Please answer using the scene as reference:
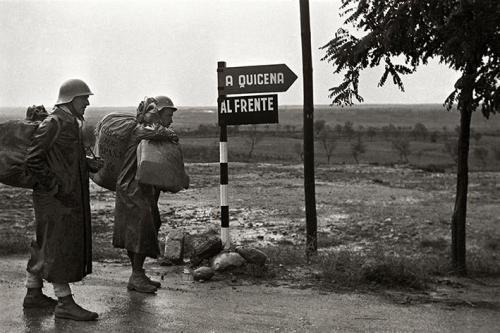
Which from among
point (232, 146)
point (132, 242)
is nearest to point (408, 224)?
point (132, 242)

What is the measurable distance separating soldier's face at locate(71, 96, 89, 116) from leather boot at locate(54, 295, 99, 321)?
1.64m

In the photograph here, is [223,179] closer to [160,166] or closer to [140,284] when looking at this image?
[160,166]

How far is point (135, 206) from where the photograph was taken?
7.16m

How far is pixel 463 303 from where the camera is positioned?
6.91 m

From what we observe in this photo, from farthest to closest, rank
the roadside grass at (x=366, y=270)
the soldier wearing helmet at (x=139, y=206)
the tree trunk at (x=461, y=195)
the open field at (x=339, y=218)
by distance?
the open field at (x=339, y=218) < the tree trunk at (x=461, y=195) < the roadside grass at (x=366, y=270) < the soldier wearing helmet at (x=139, y=206)

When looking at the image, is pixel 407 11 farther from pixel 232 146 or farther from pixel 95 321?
pixel 232 146

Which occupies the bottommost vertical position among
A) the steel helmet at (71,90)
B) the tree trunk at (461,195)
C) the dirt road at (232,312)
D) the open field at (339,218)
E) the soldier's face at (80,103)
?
the open field at (339,218)

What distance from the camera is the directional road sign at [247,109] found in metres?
8.41

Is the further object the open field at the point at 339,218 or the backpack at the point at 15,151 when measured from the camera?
the open field at the point at 339,218

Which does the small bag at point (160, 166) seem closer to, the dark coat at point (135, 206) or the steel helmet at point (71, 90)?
the dark coat at point (135, 206)

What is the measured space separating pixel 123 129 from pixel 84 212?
1215 millimetres

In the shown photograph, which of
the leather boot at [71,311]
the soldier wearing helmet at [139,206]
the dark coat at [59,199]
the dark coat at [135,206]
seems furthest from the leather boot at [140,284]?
the leather boot at [71,311]

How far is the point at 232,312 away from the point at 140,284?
3.90ft

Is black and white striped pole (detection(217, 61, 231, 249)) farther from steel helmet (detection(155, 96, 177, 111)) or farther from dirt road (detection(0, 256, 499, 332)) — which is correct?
steel helmet (detection(155, 96, 177, 111))
